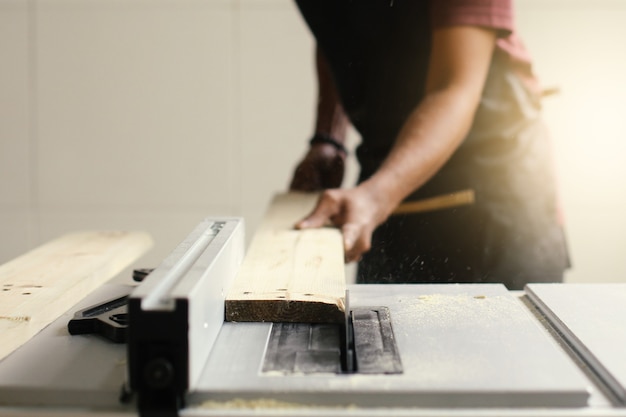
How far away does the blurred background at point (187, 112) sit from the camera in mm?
1896

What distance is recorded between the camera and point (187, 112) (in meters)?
1.97

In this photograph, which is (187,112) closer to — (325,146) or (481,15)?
(325,146)

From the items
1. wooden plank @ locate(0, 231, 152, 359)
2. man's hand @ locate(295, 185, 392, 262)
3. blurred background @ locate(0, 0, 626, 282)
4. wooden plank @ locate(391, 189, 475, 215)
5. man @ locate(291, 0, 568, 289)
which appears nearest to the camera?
wooden plank @ locate(0, 231, 152, 359)

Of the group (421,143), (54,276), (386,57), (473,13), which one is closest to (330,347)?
(54,276)

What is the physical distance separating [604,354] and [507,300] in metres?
0.20

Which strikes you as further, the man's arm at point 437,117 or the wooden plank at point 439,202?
the wooden plank at point 439,202

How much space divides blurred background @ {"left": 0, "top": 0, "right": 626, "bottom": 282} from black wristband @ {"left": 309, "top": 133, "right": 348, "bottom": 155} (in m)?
0.04

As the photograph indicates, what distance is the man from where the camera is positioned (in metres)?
1.51

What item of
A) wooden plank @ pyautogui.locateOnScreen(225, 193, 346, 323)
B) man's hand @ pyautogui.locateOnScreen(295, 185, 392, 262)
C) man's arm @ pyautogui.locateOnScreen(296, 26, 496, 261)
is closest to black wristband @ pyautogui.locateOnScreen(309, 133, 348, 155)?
man's arm @ pyautogui.locateOnScreen(296, 26, 496, 261)

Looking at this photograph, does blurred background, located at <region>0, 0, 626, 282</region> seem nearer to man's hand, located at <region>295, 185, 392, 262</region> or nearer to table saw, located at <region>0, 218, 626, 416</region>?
man's hand, located at <region>295, 185, 392, 262</region>

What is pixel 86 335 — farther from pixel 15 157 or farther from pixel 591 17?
pixel 591 17

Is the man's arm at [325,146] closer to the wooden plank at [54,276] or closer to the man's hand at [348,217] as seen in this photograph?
the man's hand at [348,217]

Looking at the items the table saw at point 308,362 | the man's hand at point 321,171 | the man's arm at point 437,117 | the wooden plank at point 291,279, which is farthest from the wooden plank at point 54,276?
the man's hand at point 321,171

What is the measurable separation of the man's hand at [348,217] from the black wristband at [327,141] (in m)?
0.51
